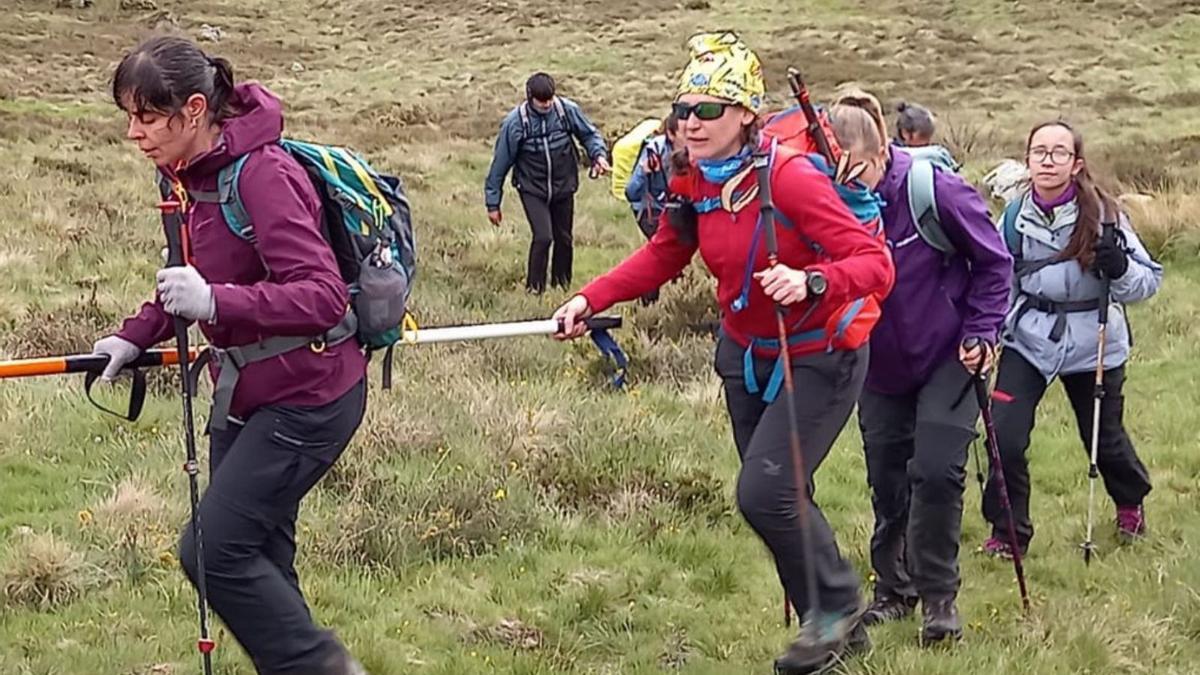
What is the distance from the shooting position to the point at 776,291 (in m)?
4.08

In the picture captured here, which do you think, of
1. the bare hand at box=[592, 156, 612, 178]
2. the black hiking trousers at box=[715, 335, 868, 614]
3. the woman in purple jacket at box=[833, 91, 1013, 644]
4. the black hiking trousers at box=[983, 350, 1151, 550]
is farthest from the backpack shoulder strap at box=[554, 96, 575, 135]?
the black hiking trousers at box=[715, 335, 868, 614]

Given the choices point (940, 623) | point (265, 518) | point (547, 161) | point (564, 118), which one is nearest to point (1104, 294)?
point (940, 623)

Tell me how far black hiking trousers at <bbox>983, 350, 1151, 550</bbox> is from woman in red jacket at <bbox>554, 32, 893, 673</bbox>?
76.4 inches

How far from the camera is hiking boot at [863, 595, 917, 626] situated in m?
5.67

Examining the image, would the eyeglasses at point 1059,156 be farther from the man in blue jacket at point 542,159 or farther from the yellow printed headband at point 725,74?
the man in blue jacket at point 542,159

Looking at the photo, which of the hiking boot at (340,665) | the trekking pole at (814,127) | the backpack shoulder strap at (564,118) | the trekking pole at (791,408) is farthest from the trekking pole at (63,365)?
the backpack shoulder strap at (564,118)

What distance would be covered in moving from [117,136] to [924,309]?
22493 millimetres

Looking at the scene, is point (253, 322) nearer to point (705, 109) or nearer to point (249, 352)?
point (249, 352)

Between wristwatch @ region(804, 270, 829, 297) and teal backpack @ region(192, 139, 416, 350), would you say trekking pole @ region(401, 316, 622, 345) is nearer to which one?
teal backpack @ region(192, 139, 416, 350)

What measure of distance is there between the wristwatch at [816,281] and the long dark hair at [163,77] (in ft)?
5.47

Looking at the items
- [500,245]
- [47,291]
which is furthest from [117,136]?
[47,291]

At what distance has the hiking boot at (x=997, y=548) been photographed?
663 cm

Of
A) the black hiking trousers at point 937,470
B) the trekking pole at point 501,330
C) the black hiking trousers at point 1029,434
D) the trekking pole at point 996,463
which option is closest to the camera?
the trekking pole at point 501,330

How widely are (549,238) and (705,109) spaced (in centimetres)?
897
